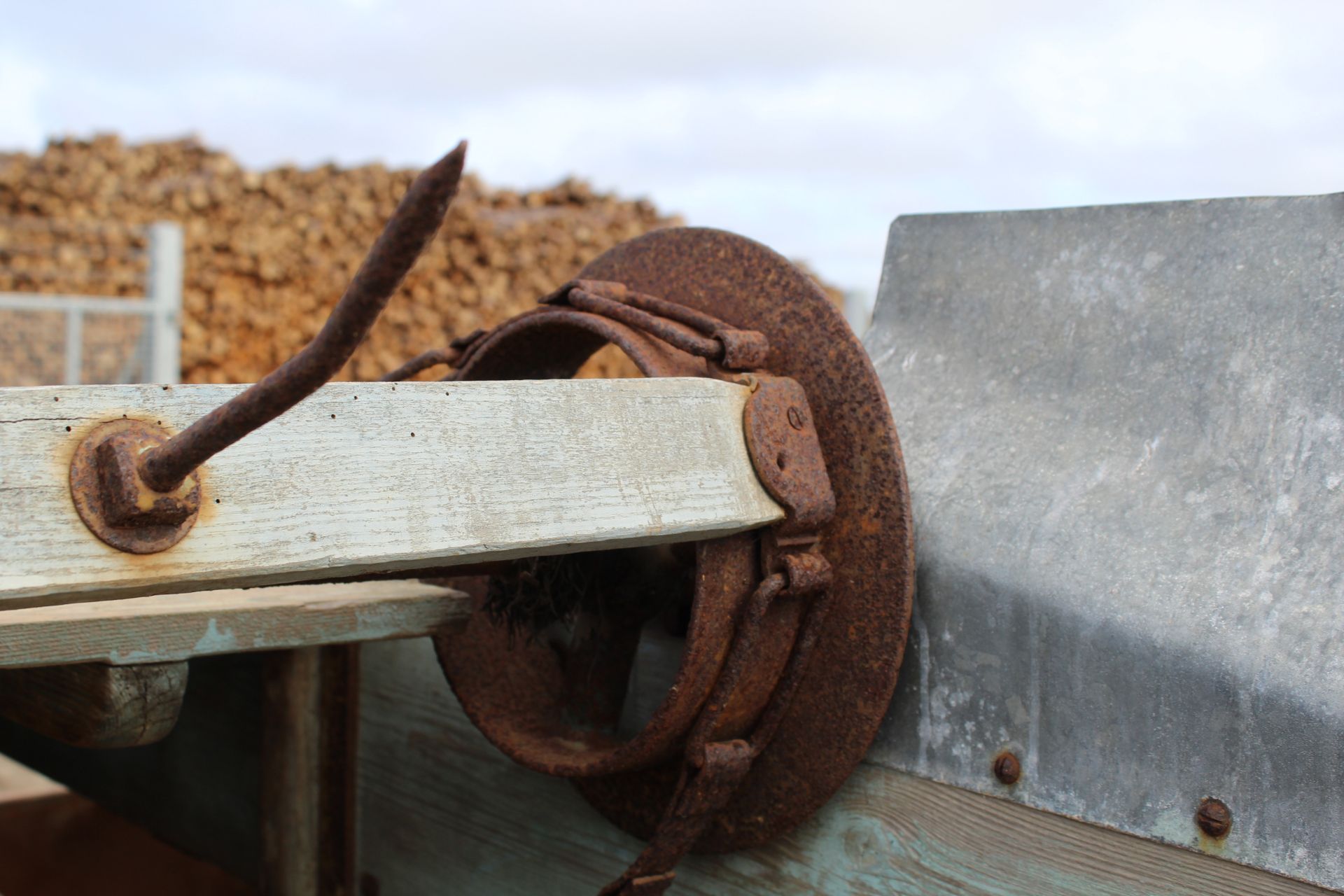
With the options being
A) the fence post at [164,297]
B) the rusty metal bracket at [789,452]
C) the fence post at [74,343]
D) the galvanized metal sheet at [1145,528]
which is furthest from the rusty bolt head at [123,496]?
the fence post at [164,297]

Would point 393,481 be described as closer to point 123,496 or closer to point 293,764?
point 123,496

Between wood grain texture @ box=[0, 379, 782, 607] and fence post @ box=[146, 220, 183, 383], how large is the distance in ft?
17.7

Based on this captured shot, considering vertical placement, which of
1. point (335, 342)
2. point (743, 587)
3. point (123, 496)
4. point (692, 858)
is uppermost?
point (335, 342)

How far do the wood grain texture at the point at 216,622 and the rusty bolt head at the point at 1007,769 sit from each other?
28.1 inches

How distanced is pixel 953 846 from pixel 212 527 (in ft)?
2.73

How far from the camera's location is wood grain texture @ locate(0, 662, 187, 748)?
1358 mm

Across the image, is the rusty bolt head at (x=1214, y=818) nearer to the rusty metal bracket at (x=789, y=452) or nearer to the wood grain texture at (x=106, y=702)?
the rusty metal bracket at (x=789, y=452)

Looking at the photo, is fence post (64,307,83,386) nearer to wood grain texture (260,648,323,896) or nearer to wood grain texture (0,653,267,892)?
wood grain texture (0,653,267,892)

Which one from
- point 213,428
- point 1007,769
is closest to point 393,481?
point 213,428

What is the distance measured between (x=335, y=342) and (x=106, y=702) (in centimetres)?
90

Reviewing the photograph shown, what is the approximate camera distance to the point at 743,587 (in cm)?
123

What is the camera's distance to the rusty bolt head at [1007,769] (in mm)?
1188

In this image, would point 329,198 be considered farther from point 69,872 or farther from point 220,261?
point 69,872

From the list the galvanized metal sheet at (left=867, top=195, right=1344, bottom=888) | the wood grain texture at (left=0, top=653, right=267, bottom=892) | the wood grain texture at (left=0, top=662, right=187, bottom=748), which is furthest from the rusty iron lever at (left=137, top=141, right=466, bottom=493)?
the wood grain texture at (left=0, top=653, right=267, bottom=892)
